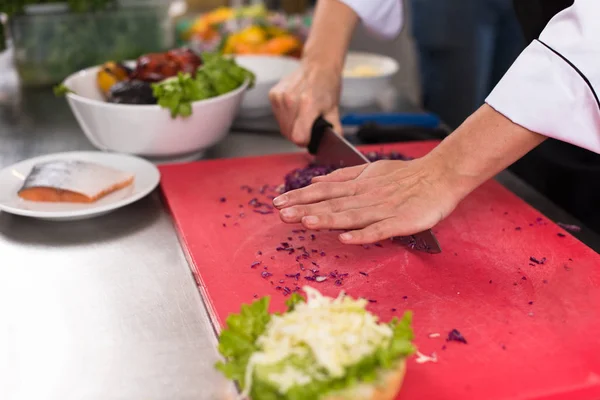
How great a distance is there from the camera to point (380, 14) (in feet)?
6.82

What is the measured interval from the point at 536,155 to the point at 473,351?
1023 mm

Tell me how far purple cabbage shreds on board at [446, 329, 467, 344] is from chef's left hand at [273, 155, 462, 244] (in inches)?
8.8

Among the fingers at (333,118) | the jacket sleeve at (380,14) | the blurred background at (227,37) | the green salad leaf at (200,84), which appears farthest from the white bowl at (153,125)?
the blurred background at (227,37)

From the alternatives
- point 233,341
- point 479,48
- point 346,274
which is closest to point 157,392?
point 233,341

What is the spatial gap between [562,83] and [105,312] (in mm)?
869

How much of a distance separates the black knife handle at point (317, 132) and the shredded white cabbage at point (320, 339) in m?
0.89

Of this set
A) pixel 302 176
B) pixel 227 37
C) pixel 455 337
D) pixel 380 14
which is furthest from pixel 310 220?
pixel 227 37

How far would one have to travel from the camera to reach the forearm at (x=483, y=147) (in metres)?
1.26

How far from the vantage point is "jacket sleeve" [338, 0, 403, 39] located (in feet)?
6.59

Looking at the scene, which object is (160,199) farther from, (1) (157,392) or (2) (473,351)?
(2) (473,351)

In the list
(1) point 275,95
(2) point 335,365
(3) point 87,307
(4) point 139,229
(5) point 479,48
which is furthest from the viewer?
(5) point 479,48

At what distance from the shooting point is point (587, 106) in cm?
122

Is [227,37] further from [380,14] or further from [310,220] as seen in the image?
[310,220]

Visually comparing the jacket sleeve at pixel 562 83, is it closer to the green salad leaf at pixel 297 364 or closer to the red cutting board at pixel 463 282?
the red cutting board at pixel 463 282
